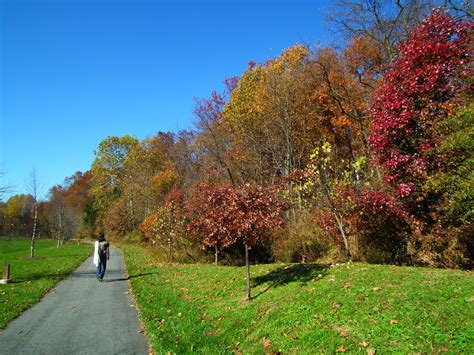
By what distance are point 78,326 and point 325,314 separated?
5.49 meters

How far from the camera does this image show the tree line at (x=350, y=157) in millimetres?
8125


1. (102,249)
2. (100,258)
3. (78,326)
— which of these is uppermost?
(102,249)

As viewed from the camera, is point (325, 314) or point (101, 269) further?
point (101, 269)

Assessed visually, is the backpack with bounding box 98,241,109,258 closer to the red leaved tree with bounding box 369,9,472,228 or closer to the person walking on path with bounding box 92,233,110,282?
the person walking on path with bounding box 92,233,110,282

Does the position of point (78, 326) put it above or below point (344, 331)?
below

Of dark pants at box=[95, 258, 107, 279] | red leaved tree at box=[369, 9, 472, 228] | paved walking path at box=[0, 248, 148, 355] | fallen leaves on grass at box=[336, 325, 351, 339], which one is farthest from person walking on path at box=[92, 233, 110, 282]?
red leaved tree at box=[369, 9, 472, 228]

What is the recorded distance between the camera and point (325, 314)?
5777mm

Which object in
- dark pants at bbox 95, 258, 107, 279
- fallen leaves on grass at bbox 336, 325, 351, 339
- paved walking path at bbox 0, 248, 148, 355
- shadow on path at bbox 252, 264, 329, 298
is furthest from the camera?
dark pants at bbox 95, 258, 107, 279

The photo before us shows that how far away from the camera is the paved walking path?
592 centimetres

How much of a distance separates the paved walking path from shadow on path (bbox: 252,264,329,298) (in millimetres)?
3270

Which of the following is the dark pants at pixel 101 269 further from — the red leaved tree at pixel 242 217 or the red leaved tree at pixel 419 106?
the red leaved tree at pixel 419 106

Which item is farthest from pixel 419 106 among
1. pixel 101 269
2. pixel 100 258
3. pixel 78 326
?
pixel 101 269

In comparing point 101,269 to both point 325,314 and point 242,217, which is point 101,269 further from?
point 325,314

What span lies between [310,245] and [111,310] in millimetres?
7954
